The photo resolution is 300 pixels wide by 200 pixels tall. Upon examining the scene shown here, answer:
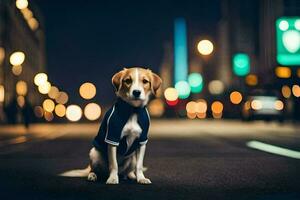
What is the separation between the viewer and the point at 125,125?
7.26 meters

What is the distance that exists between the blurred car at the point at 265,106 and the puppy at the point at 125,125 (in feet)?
93.3

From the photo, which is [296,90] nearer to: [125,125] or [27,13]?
[125,125]

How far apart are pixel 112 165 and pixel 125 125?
1.67 feet

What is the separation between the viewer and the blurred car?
35.2 meters

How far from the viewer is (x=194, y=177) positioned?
28.1 feet

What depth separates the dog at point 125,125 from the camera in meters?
7.19

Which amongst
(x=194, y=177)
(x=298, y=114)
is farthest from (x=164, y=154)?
(x=298, y=114)

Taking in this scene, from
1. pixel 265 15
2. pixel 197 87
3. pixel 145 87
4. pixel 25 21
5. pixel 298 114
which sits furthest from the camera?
pixel 197 87

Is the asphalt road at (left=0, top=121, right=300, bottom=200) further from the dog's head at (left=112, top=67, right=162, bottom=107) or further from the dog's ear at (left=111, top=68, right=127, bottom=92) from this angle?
the dog's ear at (left=111, top=68, right=127, bottom=92)

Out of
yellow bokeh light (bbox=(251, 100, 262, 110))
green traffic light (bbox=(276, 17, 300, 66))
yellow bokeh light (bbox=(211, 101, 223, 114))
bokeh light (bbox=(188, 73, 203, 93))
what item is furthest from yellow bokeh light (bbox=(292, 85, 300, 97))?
bokeh light (bbox=(188, 73, 203, 93))

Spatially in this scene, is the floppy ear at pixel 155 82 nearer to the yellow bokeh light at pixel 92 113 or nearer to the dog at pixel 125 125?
the dog at pixel 125 125

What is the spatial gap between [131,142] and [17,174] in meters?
2.51

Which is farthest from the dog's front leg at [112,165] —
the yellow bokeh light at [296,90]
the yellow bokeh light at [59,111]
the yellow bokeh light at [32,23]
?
the yellow bokeh light at [32,23]

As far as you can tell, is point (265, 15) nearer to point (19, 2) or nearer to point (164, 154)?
point (19, 2)
